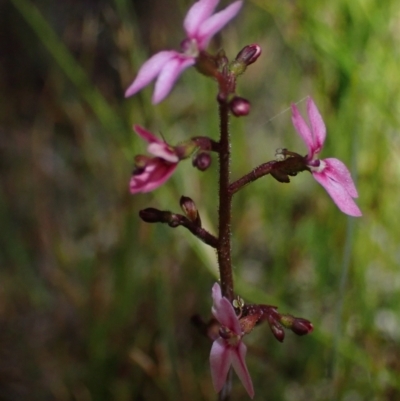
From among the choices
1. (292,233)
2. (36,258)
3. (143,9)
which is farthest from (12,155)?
(292,233)

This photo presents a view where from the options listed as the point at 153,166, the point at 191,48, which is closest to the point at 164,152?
the point at 153,166

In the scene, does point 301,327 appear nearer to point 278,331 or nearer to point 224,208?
point 278,331

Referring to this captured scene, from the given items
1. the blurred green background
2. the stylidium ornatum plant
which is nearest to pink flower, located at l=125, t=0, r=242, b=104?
the stylidium ornatum plant

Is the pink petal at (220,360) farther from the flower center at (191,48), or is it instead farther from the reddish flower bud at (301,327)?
the flower center at (191,48)

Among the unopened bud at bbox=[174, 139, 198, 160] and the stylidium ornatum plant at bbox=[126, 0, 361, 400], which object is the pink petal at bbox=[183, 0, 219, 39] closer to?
the stylidium ornatum plant at bbox=[126, 0, 361, 400]

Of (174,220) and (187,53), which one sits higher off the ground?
(187,53)

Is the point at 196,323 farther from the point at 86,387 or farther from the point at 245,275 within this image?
the point at 245,275
